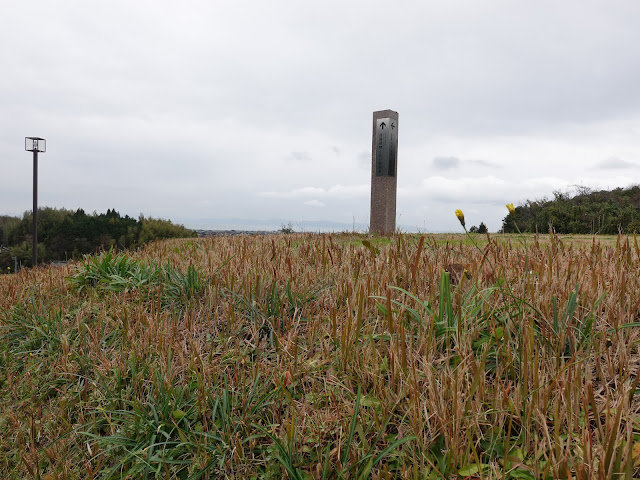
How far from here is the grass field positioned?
1.77 meters

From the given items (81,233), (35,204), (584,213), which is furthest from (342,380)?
(81,233)

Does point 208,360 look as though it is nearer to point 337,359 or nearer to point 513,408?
point 337,359

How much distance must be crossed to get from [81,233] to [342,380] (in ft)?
87.5

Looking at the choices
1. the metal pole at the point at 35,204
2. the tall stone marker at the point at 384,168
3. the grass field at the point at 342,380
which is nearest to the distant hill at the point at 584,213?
the tall stone marker at the point at 384,168

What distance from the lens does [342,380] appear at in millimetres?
2291

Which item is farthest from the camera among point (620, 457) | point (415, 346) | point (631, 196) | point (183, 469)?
point (631, 196)

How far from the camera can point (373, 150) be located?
11.5 metres

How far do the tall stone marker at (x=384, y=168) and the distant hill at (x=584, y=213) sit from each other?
3109mm

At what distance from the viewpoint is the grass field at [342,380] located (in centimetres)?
177

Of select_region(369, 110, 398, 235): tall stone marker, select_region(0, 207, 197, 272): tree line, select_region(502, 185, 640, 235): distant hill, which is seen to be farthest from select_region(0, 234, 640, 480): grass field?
select_region(0, 207, 197, 272): tree line

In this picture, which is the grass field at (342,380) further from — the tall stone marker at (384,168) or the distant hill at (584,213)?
the distant hill at (584,213)

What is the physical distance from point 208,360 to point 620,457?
2.09 m

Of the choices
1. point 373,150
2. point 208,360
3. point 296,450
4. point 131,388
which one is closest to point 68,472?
point 131,388

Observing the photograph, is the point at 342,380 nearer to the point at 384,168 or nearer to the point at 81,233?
the point at 384,168
